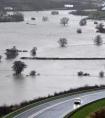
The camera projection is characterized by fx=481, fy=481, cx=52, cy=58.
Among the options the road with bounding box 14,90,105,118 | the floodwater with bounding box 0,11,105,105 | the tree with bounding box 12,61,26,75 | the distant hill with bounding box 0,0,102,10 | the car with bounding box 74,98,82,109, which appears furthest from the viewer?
the distant hill with bounding box 0,0,102,10

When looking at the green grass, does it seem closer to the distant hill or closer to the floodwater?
the floodwater

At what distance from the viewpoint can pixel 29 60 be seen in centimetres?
1004

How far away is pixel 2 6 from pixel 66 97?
17988 millimetres

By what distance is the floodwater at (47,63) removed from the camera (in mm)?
7107

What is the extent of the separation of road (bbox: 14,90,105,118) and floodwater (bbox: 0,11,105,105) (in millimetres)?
1328

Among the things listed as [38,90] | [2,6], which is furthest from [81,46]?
[2,6]

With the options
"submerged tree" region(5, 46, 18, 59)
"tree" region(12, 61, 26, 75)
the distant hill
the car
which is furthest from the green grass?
the distant hill

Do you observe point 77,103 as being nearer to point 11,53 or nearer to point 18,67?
point 18,67

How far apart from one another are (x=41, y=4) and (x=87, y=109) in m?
A: 19.8

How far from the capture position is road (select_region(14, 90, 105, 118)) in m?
4.48

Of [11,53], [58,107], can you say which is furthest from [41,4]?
[58,107]

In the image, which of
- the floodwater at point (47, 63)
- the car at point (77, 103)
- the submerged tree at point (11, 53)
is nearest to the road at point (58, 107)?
the car at point (77, 103)

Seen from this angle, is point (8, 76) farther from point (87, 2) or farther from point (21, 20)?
point (87, 2)

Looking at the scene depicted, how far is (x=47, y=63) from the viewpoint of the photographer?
380 inches
